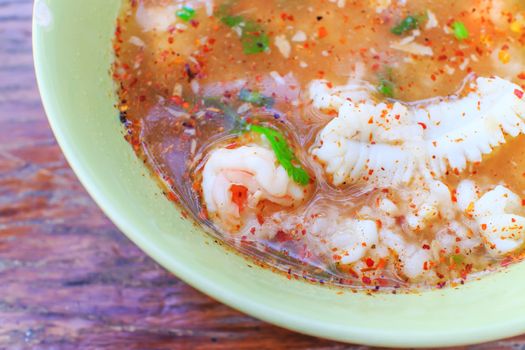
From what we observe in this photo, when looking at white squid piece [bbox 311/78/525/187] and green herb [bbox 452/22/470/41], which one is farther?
green herb [bbox 452/22/470/41]

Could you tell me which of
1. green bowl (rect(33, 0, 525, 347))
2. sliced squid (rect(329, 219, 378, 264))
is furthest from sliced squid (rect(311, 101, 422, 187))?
green bowl (rect(33, 0, 525, 347))

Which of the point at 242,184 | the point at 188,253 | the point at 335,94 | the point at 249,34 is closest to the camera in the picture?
the point at 188,253

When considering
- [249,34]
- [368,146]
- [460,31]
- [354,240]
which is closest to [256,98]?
[249,34]

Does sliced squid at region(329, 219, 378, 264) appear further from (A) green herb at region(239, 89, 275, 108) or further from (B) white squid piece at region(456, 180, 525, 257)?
(A) green herb at region(239, 89, 275, 108)

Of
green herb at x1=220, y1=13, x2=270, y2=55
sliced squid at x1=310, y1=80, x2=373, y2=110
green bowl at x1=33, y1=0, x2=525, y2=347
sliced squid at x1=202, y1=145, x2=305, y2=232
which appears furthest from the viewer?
green herb at x1=220, y1=13, x2=270, y2=55

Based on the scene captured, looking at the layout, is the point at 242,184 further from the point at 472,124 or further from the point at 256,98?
the point at 472,124

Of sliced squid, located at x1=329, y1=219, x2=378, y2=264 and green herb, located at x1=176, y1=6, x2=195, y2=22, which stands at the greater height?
green herb, located at x1=176, y1=6, x2=195, y2=22

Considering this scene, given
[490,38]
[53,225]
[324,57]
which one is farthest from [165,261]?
[490,38]
